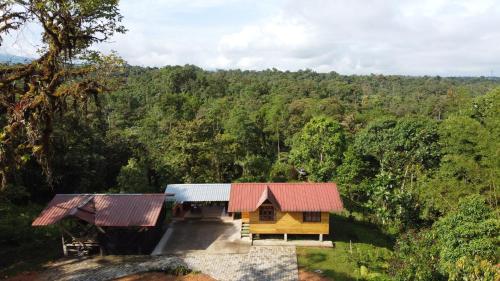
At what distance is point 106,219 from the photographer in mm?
21656

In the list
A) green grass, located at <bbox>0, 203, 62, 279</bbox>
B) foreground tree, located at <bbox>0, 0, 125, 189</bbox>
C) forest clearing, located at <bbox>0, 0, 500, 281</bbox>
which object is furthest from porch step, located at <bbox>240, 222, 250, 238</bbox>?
foreground tree, located at <bbox>0, 0, 125, 189</bbox>

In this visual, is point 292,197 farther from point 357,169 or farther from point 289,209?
point 357,169

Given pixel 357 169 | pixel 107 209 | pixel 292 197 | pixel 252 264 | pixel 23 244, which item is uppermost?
pixel 357 169

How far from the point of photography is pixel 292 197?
23859 millimetres

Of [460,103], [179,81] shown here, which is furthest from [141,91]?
[460,103]

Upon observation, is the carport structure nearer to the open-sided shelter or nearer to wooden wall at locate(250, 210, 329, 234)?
wooden wall at locate(250, 210, 329, 234)

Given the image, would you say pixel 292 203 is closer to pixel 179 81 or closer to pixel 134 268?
pixel 134 268

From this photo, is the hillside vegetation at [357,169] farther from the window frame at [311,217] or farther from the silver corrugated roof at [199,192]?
the window frame at [311,217]

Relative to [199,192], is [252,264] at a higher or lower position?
lower

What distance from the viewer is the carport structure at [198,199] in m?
28.1

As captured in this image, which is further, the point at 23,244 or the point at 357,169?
the point at 357,169

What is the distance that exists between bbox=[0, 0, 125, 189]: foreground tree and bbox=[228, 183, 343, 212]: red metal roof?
13910 mm

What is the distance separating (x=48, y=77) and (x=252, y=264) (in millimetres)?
13746

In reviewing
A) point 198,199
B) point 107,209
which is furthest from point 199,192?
point 107,209
